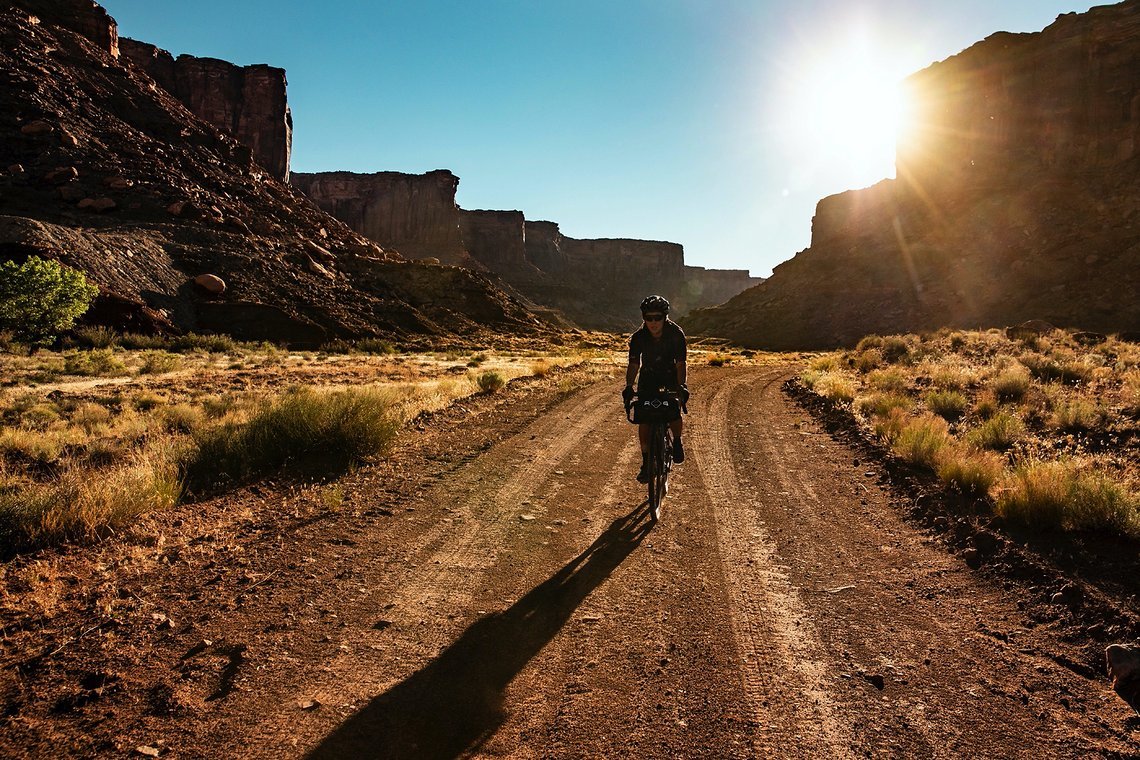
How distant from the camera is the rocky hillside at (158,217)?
3669 centimetres

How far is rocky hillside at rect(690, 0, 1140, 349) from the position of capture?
56.5 meters

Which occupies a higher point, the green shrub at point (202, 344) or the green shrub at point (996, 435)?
the green shrub at point (996, 435)

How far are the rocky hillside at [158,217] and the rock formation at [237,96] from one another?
31.7 meters

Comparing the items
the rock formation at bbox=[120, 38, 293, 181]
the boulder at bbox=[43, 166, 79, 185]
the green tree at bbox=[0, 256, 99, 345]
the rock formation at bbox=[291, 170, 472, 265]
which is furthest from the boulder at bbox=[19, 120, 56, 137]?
the rock formation at bbox=[291, 170, 472, 265]

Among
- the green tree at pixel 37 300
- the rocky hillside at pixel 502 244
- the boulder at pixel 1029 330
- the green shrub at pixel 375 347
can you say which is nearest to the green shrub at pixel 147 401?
the green tree at pixel 37 300

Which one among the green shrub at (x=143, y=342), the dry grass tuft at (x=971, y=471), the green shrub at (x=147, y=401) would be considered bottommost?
the green shrub at (x=147, y=401)

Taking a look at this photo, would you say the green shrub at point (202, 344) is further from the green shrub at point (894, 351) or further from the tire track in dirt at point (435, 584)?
the green shrub at point (894, 351)

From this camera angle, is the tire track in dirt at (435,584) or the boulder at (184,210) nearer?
the tire track in dirt at (435,584)

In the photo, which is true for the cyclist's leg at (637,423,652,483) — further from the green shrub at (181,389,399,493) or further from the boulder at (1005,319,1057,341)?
the boulder at (1005,319,1057,341)

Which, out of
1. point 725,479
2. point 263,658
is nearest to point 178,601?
point 263,658

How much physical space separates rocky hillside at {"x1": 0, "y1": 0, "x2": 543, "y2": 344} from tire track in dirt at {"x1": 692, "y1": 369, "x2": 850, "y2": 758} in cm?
3778

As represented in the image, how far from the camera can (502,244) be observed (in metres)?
166

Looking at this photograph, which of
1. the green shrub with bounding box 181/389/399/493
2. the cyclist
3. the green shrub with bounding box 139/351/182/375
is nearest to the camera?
the cyclist

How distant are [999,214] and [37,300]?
85.2 meters
